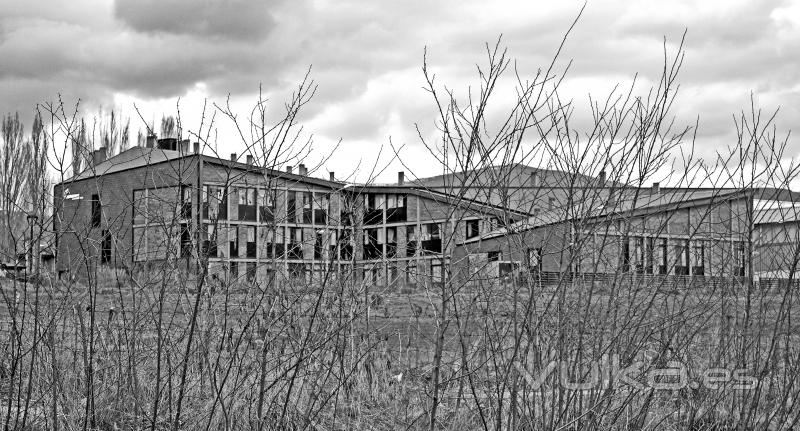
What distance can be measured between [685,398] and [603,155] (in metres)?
1.84

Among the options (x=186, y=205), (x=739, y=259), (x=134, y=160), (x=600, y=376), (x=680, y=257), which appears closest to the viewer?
(x=600, y=376)

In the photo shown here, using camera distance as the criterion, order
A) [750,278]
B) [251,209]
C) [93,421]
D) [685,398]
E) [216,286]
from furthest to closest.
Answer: [251,209]
[216,286]
[685,398]
[93,421]
[750,278]

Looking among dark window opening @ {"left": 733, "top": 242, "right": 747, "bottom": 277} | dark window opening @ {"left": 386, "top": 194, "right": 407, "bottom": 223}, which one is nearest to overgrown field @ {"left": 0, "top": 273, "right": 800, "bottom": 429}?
dark window opening @ {"left": 733, "top": 242, "right": 747, "bottom": 277}

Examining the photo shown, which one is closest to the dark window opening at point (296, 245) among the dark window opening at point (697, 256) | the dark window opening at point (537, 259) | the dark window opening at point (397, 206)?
the dark window opening at point (537, 259)

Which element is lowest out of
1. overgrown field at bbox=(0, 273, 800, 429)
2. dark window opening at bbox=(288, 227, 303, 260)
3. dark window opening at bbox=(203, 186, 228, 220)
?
overgrown field at bbox=(0, 273, 800, 429)

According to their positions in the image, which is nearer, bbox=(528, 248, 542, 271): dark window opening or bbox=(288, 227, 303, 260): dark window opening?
bbox=(528, 248, 542, 271): dark window opening

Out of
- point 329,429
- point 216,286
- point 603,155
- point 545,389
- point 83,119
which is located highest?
point 83,119

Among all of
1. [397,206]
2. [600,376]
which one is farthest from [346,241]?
[397,206]

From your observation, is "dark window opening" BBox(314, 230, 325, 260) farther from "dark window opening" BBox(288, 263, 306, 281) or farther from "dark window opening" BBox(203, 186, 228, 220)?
"dark window opening" BBox(203, 186, 228, 220)

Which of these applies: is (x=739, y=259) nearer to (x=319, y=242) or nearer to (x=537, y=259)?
(x=537, y=259)

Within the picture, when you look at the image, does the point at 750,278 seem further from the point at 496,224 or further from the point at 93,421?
the point at 93,421

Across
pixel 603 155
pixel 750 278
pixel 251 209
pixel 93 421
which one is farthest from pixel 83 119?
pixel 251 209

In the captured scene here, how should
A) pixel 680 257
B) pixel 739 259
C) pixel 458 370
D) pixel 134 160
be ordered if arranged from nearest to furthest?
1. pixel 680 257
2. pixel 458 370
3. pixel 739 259
4. pixel 134 160

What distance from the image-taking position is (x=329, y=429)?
17.2 ft
